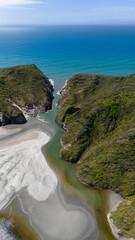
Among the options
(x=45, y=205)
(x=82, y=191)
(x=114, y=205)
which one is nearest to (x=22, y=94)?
(x=82, y=191)

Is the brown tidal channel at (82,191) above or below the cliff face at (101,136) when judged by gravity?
below

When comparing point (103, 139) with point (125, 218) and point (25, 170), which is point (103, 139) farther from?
point (125, 218)

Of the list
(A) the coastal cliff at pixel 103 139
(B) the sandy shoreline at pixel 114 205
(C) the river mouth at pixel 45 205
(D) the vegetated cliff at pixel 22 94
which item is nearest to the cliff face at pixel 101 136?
(A) the coastal cliff at pixel 103 139

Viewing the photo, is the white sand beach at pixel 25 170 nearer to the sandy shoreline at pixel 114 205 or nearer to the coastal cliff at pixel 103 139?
the coastal cliff at pixel 103 139

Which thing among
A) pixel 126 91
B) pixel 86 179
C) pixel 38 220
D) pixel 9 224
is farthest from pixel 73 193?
pixel 126 91

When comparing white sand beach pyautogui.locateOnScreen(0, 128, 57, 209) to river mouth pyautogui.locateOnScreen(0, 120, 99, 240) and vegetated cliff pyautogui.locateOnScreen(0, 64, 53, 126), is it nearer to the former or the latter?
river mouth pyautogui.locateOnScreen(0, 120, 99, 240)

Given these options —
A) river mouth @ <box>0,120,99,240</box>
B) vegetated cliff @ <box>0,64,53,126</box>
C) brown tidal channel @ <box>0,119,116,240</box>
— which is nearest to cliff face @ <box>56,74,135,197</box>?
brown tidal channel @ <box>0,119,116,240</box>
